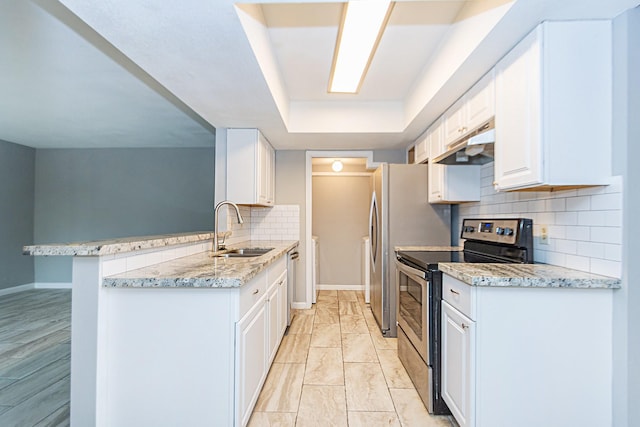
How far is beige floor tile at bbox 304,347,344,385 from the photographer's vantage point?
7.67 ft

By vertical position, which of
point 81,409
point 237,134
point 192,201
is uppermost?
point 237,134

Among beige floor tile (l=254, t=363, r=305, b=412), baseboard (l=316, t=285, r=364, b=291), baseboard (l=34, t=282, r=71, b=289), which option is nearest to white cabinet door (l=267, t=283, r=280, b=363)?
beige floor tile (l=254, t=363, r=305, b=412)

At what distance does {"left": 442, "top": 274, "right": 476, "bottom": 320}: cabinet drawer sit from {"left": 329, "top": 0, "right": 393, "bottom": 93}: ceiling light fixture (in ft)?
4.81

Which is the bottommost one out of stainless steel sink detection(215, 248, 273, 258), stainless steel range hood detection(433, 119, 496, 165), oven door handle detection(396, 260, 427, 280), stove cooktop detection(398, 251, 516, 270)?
oven door handle detection(396, 260, 427, 280)

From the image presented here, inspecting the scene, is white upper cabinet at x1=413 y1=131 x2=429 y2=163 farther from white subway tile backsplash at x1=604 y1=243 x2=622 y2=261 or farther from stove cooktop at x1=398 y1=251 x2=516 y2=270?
white subway tile backsplash at x1=604 y1=243 x2=622 y2=261

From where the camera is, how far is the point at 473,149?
2.29 metres

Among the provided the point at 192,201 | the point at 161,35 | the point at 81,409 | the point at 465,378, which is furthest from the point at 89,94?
the point at 465,378

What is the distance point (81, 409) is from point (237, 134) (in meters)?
2.49

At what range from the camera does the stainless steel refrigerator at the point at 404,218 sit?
3.22m

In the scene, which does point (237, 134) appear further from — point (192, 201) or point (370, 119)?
point (192, 201)

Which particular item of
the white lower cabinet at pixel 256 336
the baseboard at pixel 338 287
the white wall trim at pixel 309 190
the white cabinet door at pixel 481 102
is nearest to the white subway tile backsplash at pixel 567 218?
the white cabinet door at pixel 481 102

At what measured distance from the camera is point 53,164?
5516 millimetres

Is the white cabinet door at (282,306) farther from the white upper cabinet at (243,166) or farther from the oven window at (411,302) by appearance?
the oven window at (411,302)

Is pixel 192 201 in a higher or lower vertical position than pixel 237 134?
lower
